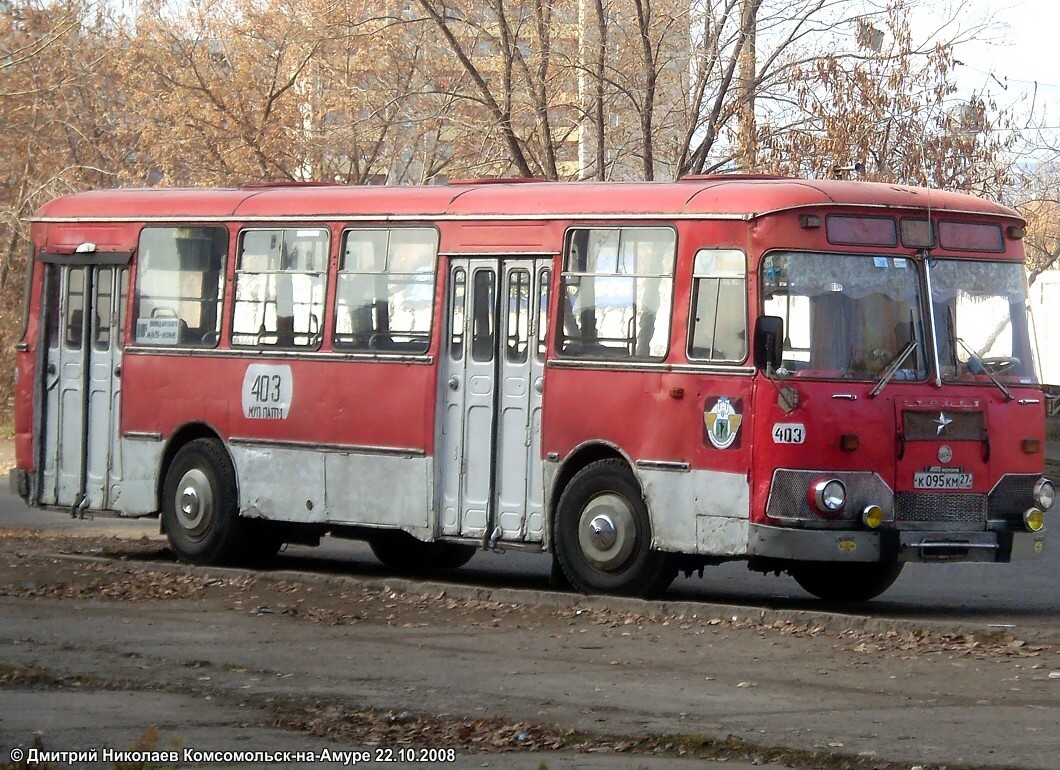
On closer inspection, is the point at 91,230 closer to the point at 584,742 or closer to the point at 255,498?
the point at 255,498

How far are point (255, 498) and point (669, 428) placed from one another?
165 inches

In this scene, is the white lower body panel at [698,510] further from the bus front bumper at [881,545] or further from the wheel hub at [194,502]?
the wheel hub at [194,502]

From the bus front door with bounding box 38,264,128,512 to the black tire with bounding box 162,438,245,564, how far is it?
2.32 feet

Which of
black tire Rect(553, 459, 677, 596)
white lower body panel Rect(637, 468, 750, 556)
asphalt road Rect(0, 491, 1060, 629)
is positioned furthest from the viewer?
asphalt road Rect(0, 491, 1060, 629)

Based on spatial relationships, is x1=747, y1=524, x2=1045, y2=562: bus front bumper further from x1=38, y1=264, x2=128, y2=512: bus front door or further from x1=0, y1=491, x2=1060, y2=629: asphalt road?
x1=38, y1=264, x2=128, y2=512: bus front door

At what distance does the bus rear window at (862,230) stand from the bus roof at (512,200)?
107mm

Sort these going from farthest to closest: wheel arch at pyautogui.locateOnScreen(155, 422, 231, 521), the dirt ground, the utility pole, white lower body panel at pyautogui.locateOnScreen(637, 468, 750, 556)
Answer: the utility pole
wheel arch at pyautogui.locateOnScreen(155, 422, 231, 521)
white lower body panel at pyautogui.locateOnScreen(637, 468, 750, 556)
the dirt ground

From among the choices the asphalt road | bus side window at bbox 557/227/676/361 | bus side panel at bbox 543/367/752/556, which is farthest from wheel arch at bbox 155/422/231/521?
bus side panel at bbox 543/367/752/556

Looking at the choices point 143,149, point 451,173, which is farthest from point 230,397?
point 143,149

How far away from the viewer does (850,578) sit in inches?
527

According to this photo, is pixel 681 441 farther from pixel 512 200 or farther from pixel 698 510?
pixel 512 200

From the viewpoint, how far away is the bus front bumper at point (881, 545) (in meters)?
11.7

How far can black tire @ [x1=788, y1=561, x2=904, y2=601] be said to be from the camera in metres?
13.3

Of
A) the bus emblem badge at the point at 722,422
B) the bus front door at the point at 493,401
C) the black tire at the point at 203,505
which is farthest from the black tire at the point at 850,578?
the black tire at the point at 203,505
